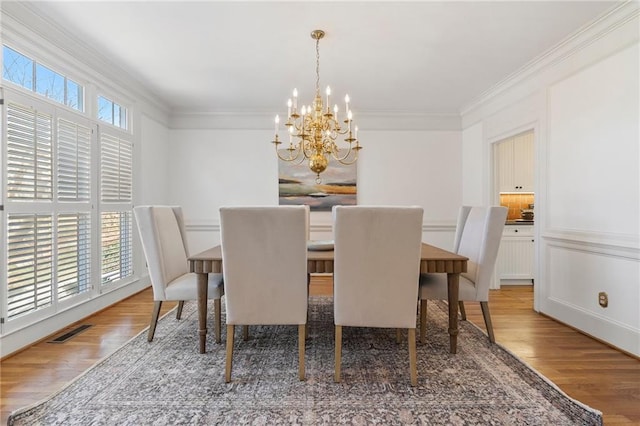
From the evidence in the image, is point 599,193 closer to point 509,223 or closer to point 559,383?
point 559,383

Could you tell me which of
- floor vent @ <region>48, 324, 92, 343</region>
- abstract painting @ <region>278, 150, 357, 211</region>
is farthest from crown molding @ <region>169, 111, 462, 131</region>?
floor vent @ <region>48, 324, 92, 343</region>

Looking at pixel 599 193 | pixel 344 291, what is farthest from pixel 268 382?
pixel 599 193

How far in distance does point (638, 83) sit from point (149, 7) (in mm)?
3420

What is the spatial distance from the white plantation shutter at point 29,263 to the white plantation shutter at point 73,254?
0.40ft

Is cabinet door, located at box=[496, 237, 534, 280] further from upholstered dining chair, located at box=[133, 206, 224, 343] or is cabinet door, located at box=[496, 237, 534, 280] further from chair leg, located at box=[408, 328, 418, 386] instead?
upholstered dining chair, located at box=[133, 206, 224, 343]

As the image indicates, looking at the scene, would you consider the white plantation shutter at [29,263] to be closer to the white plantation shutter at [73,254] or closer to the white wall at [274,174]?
the white plantation shutter at [73,254]

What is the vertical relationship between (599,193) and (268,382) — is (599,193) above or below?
above

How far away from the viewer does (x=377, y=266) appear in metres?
1.91

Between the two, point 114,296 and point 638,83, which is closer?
→ point 638,83

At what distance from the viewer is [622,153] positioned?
2486 millimetres

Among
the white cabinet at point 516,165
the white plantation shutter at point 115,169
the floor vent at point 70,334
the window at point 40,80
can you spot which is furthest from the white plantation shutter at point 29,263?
the white cabinet at point 516,165

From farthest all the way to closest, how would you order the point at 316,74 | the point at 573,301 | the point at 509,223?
the point at 509,223, the point at 316,74, the point at 573,301

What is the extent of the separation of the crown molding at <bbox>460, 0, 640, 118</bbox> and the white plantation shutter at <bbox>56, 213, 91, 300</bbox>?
4.48m

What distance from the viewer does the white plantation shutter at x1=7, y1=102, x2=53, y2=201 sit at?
2383 mm
